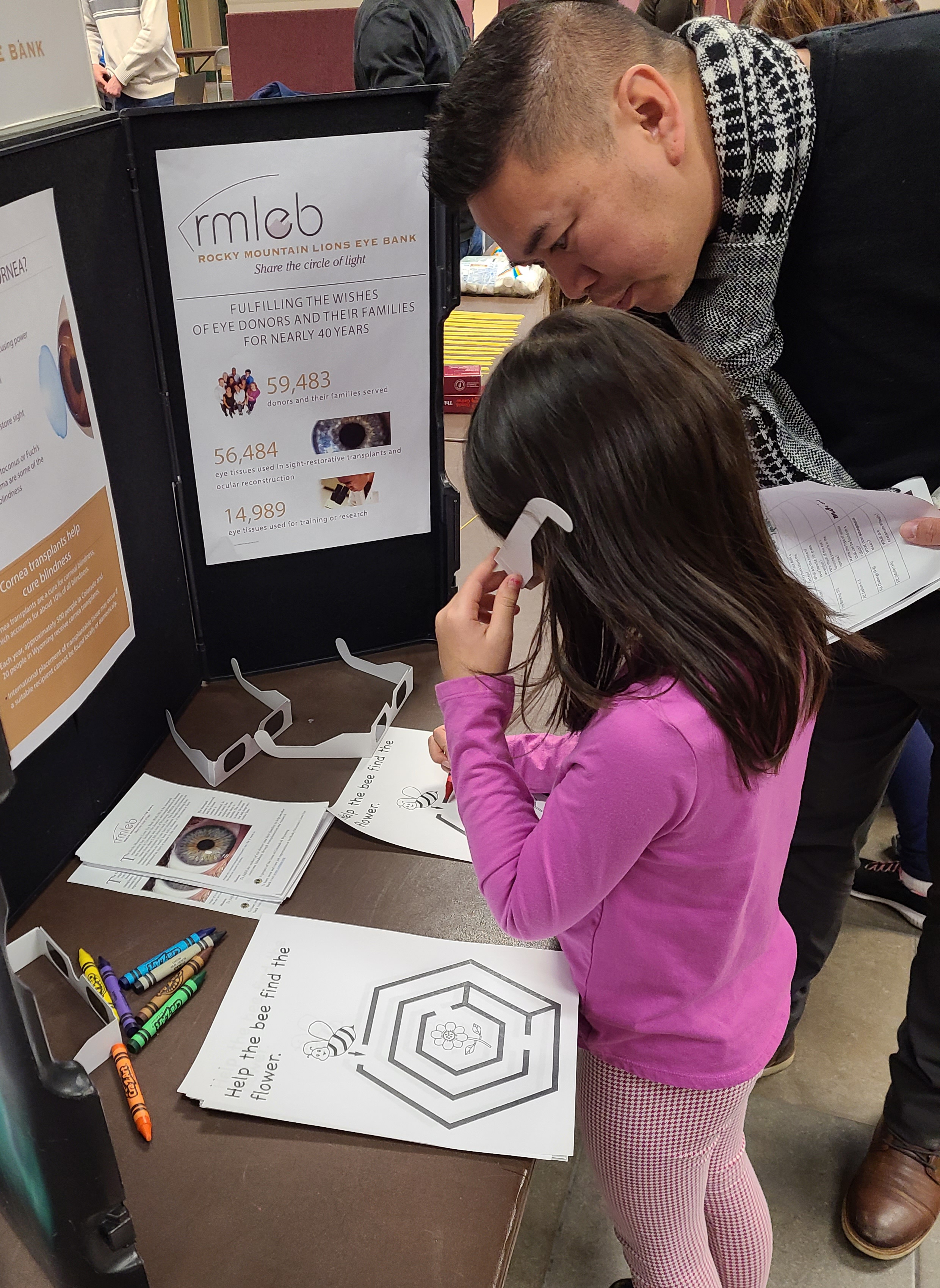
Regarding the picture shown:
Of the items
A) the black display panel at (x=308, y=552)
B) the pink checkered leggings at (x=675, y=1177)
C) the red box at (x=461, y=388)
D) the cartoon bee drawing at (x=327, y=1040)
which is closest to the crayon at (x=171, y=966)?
the cartoon bee drawing at (x=327, y=1040)

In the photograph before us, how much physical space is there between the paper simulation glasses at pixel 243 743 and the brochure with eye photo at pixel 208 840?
23 mm

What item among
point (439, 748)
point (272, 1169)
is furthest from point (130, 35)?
point (272, 1169)

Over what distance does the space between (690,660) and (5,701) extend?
0.58 meters

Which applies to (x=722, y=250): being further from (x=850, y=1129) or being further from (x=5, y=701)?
(x=850, y=1129)

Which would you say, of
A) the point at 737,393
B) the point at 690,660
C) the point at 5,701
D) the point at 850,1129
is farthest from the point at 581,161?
the point at 850,1129

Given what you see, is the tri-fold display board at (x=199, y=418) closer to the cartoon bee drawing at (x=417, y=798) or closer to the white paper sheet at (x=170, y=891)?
the white paper sheet at (x=170, y=891)

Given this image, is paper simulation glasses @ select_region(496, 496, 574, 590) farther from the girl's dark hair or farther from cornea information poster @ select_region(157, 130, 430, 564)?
cornea information poster @ select_region(157, 130, 430, 564)

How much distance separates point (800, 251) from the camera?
1.05 metres

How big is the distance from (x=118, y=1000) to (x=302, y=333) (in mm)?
727

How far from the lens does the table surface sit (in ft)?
2.22

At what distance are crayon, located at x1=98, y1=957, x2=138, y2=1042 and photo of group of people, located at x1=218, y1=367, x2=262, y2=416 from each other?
0.61 meters

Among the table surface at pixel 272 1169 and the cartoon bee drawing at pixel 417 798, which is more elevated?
the table surface at pixel 272 1169

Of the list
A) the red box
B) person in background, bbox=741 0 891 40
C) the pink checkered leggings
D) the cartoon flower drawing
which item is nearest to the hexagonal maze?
the cartoon flower drawing

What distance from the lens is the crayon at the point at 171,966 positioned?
0.88 metres
